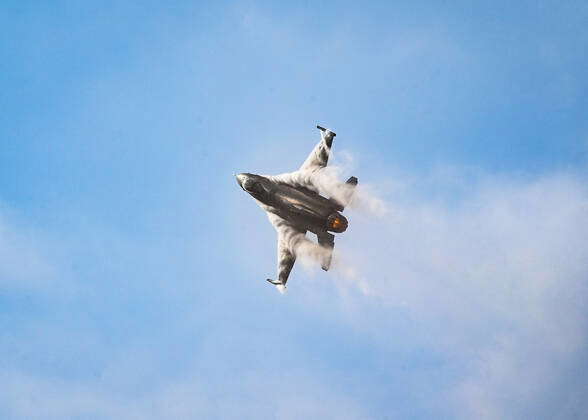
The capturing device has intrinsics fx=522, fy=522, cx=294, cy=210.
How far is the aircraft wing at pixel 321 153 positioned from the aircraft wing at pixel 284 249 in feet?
30.8

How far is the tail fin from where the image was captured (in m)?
73.5

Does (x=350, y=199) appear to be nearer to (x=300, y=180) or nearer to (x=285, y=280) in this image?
(x=300, y=180)

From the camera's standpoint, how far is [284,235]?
81625mm

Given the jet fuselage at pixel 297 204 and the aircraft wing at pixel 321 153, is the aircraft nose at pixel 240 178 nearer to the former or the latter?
the jet fuselage at pixel 297 204

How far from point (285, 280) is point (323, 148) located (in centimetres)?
2166

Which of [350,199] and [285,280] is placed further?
[285,280]

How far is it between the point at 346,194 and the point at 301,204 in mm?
6689

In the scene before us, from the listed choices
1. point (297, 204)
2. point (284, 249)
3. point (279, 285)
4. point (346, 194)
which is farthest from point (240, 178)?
point (279, 285)

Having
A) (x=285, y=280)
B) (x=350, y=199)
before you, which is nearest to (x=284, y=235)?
(x=285, y=280)

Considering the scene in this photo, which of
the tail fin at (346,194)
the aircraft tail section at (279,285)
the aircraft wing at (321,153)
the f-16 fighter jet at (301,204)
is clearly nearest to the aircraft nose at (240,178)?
the f-16 fighter jet at (301,204)

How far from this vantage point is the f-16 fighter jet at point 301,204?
7256 cm

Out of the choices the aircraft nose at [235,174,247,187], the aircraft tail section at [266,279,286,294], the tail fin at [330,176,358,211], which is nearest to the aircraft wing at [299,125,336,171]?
the tail fin at [330,176,358,211]

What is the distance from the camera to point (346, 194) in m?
74.3

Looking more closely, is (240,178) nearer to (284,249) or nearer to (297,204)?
(297,204)
